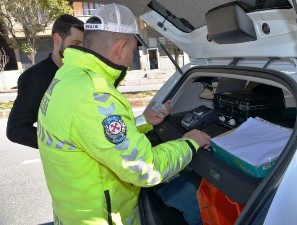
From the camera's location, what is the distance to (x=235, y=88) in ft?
8.21

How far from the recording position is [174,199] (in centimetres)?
188

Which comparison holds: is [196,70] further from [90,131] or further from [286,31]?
[90,131]

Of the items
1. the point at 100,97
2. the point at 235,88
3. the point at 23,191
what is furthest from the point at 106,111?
the point at 23,191

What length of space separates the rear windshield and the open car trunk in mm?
282

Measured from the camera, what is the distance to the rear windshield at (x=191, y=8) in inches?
58.1

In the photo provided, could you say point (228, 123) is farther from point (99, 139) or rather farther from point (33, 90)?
point (33, 90)

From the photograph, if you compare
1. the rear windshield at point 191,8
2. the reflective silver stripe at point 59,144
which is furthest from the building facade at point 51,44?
the reflective silver stripe at point 59,144

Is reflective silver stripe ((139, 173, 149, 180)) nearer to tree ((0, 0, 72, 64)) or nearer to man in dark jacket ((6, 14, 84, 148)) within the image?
man in dark jacket ((6, 14, 84, 148))

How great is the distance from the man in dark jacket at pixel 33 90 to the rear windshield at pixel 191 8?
63 centimetres

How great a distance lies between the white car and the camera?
109 centimetres

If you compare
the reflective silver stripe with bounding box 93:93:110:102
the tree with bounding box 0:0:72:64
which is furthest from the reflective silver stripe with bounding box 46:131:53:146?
the tree with bounding box 0:0:72:64

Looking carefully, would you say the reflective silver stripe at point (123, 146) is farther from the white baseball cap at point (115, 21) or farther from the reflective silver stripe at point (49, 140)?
the white baseball cap at point (115, 21)

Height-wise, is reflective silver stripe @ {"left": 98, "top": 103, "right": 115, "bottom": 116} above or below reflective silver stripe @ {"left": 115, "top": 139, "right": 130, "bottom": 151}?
above

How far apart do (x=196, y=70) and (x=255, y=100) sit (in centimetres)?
45
